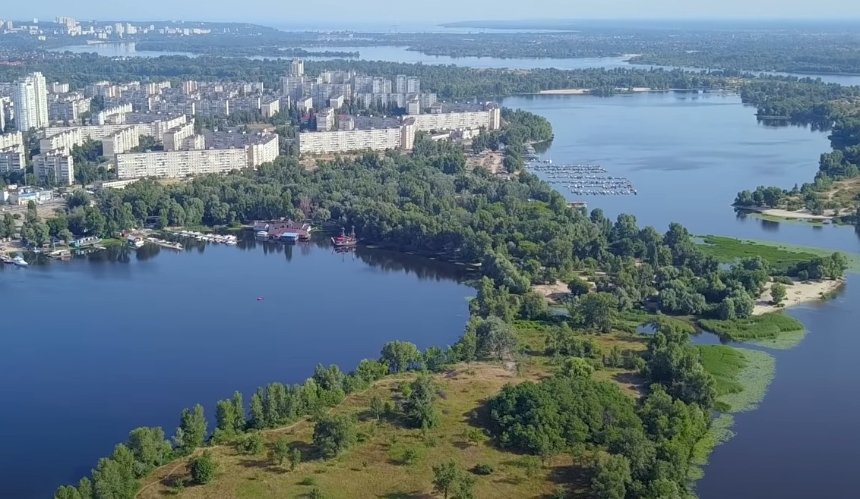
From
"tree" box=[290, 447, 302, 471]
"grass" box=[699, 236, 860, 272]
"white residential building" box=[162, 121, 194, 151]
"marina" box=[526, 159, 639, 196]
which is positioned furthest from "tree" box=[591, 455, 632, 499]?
"white residential building" box=[162, 121, 194, 151]

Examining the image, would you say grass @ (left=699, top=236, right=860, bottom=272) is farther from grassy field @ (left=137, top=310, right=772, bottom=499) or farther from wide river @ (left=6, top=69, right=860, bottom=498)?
grassy field @ (left=137, top=310, right=772, bottom=499)

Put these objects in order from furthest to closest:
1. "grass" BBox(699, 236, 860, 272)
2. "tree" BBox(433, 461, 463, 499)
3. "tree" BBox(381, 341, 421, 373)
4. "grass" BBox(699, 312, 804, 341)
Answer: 1. "grass" BBox(699, 236, 860, 272)
2. "grass" BBox(699, 312, 804, 341)
3. "tree" BBox(381, 341, 421, 373)
4. "tree" BBox(433, 461, 463, 499)

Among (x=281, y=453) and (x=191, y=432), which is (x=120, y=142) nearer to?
(x=191, y=432)

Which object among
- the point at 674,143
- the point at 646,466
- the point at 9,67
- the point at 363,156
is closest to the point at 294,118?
the point at 363,156

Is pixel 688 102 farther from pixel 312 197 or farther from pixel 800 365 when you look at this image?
pixel 800 365

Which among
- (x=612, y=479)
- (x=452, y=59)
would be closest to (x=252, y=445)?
(x=612, y=479)

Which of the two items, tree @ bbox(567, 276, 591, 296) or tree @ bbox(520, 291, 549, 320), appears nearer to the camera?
tree @ bbox(520, 291, 549, 320)

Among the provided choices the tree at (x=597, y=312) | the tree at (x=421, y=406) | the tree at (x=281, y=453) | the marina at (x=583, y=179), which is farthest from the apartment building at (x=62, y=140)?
the tree at (x=281, y=453)
